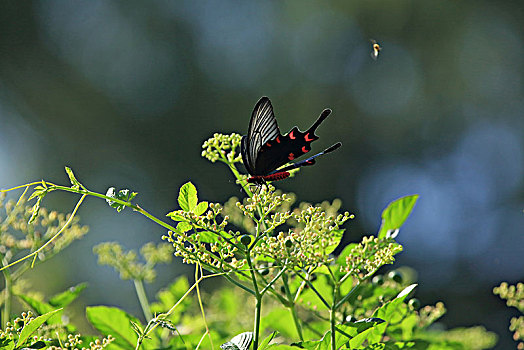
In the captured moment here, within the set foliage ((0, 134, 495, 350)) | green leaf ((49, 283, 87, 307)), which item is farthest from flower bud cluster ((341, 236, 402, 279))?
A: green leaf ((49, 283, 87, 307))

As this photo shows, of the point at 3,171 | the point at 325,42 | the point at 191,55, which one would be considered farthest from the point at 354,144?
the point at 3,171

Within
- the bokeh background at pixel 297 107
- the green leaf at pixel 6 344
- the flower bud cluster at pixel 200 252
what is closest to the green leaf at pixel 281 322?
the flower bud cluster at pixel 200 252

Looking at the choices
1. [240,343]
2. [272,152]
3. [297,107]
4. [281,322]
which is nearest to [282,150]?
[272,152]

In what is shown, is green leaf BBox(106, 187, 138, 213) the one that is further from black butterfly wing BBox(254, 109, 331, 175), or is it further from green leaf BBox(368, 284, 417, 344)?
green leaf BBox(368, 284, 417, 344)

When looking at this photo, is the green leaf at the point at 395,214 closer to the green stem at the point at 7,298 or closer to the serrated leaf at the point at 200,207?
the serrated leaf at the point at 200,207

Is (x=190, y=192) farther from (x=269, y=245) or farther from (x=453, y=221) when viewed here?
(x=453, y=221)

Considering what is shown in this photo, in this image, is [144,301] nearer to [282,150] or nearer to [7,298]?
[7,298]
